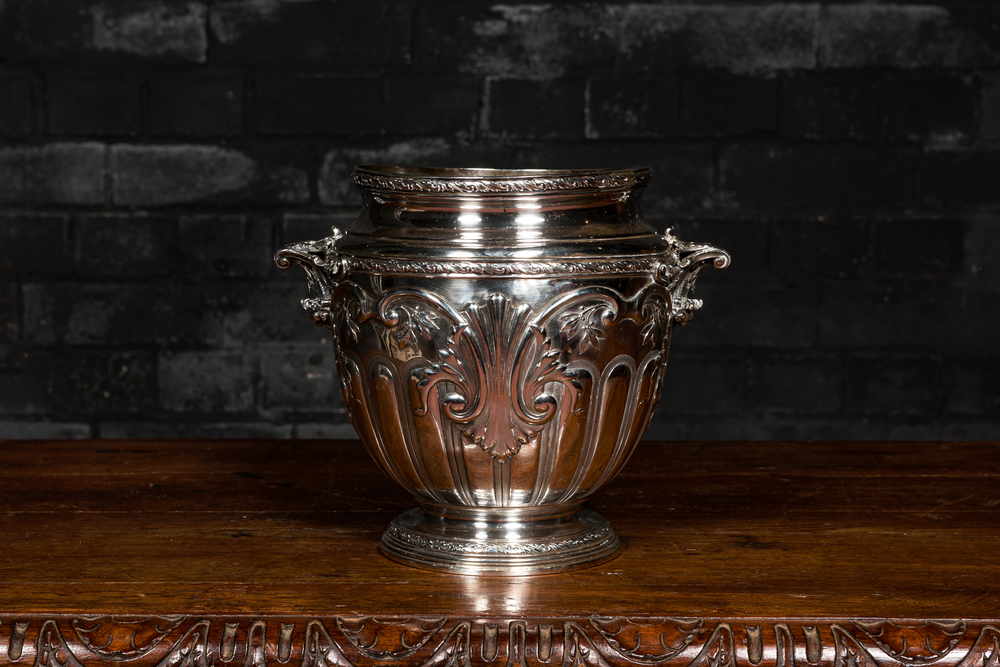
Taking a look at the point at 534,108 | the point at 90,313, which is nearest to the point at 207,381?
the point at 90,313

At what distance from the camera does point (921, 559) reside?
0.95 metres

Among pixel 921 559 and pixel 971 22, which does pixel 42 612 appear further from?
pixel 971 22

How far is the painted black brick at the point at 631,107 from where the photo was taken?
2332mm

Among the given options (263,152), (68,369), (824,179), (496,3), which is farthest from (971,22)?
(68,369)

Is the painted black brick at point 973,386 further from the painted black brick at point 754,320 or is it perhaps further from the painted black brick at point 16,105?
the painted black brick at point 16,105

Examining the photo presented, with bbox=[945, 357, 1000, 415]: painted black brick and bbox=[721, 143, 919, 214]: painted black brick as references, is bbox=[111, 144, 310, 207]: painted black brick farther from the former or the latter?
bbox=[945, 357, 1000, 415]: painted black brick

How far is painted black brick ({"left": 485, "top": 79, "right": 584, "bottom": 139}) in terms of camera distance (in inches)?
91.7

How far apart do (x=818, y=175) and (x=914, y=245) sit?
0.24 m

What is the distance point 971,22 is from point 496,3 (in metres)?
0.94

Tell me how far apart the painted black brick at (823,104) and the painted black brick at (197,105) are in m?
1.09

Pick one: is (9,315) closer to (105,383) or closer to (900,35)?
(105,383)

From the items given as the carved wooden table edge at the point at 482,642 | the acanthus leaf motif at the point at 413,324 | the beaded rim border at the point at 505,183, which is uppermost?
the beaded rim border at the point at 505,183

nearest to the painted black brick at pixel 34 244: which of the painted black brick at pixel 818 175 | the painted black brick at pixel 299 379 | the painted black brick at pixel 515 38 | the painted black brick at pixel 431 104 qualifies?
the painted black brick at pixel 299 379

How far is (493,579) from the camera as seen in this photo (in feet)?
3.00
